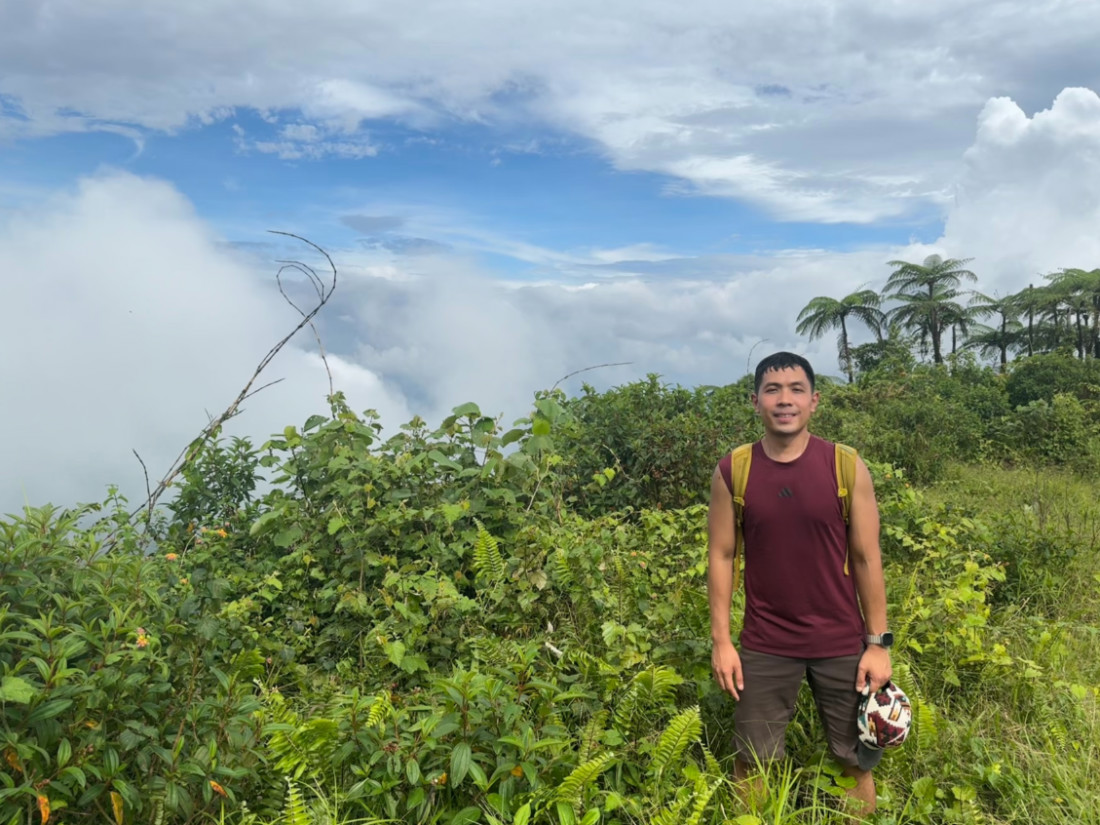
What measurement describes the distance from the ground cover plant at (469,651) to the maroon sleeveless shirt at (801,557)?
1.82 feet

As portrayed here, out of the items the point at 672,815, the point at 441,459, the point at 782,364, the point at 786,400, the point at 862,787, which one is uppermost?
the point at 782,364

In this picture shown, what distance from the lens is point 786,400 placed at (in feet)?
11.1

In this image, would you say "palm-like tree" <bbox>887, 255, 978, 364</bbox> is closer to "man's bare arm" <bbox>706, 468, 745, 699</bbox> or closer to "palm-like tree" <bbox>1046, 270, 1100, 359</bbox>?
"palm-like tree" <bbox>1046, 270, 1100, 359</bbox>

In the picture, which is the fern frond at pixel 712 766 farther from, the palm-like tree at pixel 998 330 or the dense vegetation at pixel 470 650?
the palm-like tree at pixel 998 330

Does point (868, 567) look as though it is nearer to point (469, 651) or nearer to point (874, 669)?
point (874, 669)

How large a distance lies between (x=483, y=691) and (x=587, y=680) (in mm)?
748

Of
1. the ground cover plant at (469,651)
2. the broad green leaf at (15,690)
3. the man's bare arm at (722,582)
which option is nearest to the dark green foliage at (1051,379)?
the ground cover plant at (469,651)

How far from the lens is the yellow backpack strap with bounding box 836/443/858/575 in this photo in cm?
338

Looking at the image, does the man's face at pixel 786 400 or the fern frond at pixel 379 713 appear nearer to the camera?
the fern frond at pixel 379 713

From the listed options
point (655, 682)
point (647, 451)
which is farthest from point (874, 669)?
point (647, 451)

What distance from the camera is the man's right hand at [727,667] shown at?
3.46 m

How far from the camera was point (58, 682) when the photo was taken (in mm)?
2658

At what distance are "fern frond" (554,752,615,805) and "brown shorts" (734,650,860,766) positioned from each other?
2.10 ft

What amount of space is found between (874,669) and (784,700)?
365 mm
